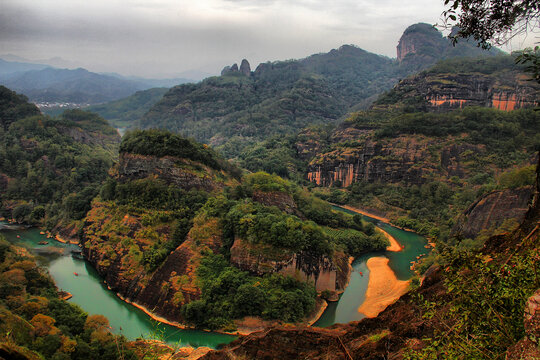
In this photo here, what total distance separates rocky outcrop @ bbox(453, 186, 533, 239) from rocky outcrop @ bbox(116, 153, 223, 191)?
22719 millimetres

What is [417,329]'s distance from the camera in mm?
7152

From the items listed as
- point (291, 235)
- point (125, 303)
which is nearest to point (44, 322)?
point (125, 303)

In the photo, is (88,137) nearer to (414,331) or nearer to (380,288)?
(380,288)

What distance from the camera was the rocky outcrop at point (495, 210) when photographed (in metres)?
28.6

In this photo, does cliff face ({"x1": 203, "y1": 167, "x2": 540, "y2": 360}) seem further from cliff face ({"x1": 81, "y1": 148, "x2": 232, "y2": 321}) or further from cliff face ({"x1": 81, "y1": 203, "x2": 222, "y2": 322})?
cliff face ({"x1": 81, "y1": 148, "x2": 232, "y2": 321})

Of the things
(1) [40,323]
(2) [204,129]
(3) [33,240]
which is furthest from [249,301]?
(2) [204,129]

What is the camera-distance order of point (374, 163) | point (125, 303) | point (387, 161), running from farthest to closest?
point (374, 163), point (387, 161), point (125, 303)

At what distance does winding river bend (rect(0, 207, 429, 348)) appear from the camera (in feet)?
71.3

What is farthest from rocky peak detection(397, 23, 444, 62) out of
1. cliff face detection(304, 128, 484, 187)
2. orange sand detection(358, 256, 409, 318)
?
orange sand detection(358, 256, 409, 318)

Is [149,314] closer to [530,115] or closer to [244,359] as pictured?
[244,359]

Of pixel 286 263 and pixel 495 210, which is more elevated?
pixel 495 210

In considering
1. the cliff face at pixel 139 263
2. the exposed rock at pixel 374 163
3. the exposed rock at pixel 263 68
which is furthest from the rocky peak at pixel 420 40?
the cliff face at pixel 139 263

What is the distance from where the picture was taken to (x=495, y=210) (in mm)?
29797

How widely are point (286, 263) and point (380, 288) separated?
8.98 m
